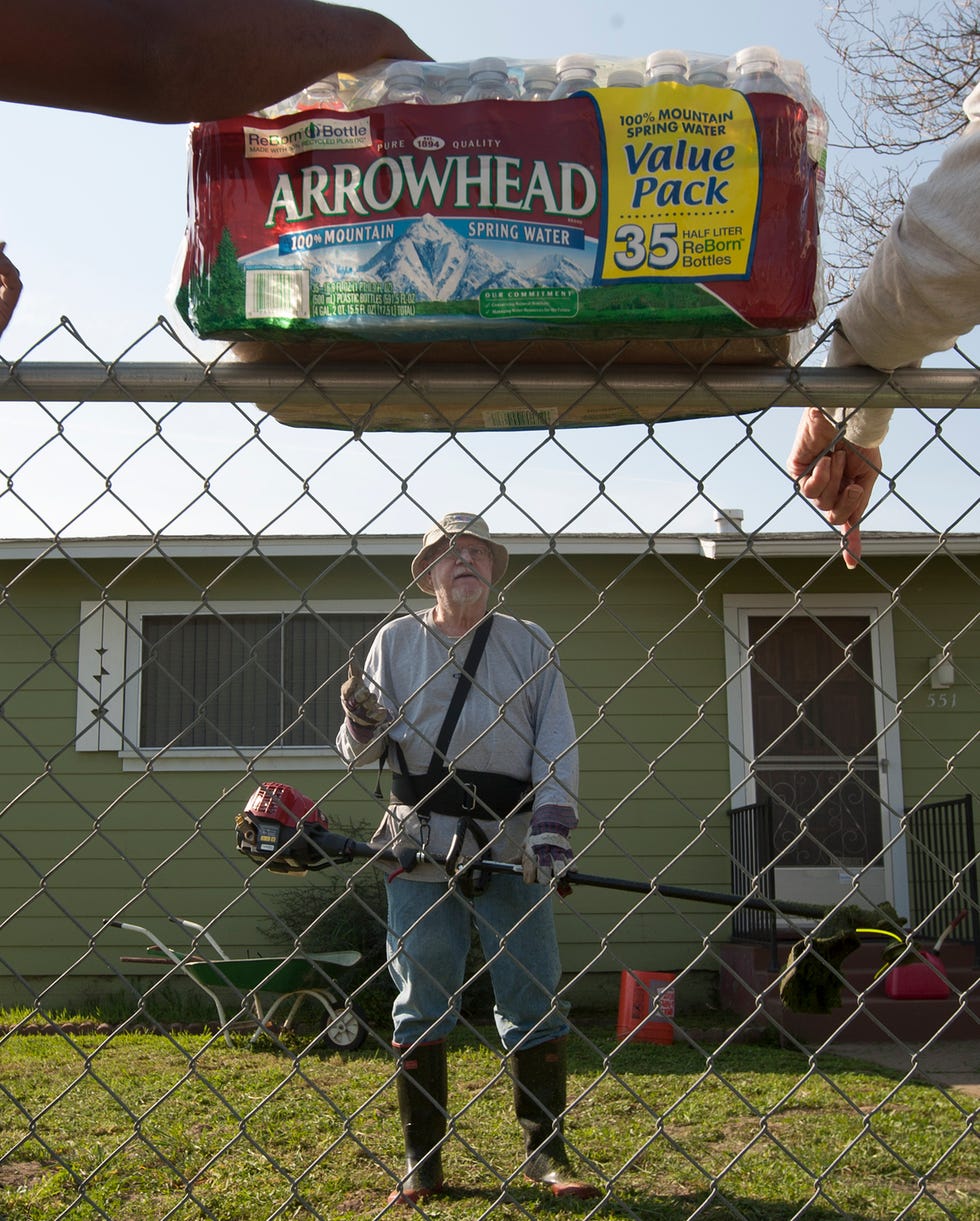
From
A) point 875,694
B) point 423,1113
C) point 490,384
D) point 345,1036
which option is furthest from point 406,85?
point 875,694

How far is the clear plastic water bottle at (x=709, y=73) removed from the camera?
169cm

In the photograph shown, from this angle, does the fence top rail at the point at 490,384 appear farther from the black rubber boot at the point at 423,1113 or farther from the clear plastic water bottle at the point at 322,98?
the black rubber boot at the point at 423,1113

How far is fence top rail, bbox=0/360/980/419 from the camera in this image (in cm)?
179

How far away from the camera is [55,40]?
1150 mm

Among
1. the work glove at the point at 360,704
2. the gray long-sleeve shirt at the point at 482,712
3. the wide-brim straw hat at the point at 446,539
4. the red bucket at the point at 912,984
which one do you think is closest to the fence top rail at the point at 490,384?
the work glove at the point at 360,704

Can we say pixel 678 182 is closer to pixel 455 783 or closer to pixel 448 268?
pixel 448 268

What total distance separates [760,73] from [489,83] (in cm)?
39

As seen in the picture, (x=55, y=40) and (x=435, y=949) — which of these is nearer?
(x=55, y=40)

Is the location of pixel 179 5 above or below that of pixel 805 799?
above

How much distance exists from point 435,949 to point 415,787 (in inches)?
17.9

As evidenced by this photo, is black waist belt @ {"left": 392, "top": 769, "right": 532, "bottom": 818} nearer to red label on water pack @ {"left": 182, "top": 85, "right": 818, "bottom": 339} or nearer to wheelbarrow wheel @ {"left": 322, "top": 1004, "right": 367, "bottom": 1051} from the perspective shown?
red label on water pack @ {"left": 182, "top": 85, "right": 818, "bottom": 339}

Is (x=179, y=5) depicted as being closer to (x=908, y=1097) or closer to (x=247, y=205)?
(x=247, y=205)

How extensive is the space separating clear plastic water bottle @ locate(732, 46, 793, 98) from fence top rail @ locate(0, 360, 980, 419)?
0.41 meters

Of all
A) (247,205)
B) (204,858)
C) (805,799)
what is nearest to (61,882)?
(204,858)
